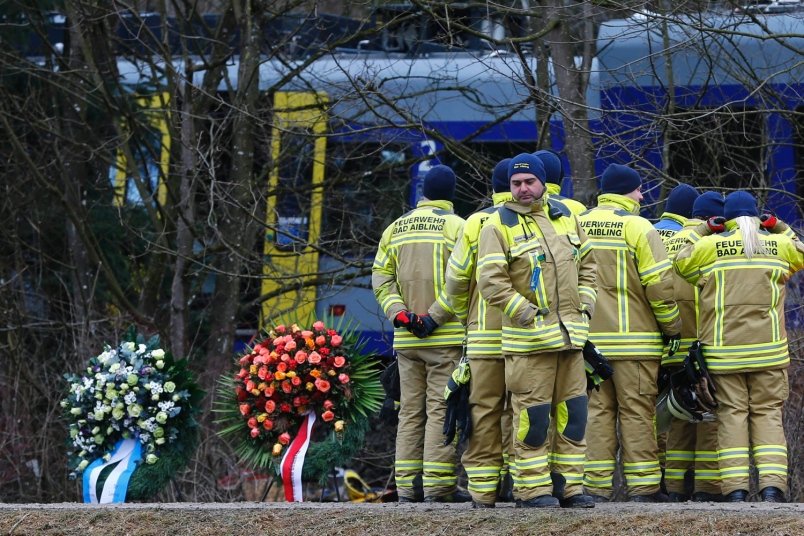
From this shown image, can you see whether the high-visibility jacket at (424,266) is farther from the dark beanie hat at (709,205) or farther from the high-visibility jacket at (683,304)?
the dark beanie hat at (709,205)

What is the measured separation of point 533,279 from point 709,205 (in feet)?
6.55

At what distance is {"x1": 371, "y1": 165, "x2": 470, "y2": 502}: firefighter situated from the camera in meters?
7.84

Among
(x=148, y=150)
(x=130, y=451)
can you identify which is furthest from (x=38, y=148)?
(x=130, y=451)

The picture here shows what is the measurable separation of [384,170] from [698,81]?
11.0 ft

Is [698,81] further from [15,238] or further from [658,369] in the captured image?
[15,238]

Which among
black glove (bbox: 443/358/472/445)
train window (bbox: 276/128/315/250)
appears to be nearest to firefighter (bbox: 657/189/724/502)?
black glove (bbox: 443/358/472/445)

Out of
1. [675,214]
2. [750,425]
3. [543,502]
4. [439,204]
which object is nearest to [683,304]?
[675,214]

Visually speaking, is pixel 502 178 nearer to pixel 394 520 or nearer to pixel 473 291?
pixel 473 291

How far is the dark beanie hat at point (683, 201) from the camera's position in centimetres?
862

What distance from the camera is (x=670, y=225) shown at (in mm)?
8586

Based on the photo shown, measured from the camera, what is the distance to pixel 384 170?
12438mm

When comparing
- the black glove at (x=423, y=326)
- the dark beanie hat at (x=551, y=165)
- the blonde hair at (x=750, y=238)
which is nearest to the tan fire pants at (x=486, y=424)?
the black glove at (x=423, y=326)

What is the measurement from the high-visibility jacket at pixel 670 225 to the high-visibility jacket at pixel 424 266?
4.98ft

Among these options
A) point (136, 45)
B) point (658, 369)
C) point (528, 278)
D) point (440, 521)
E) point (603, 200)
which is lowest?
point (440, 521)
